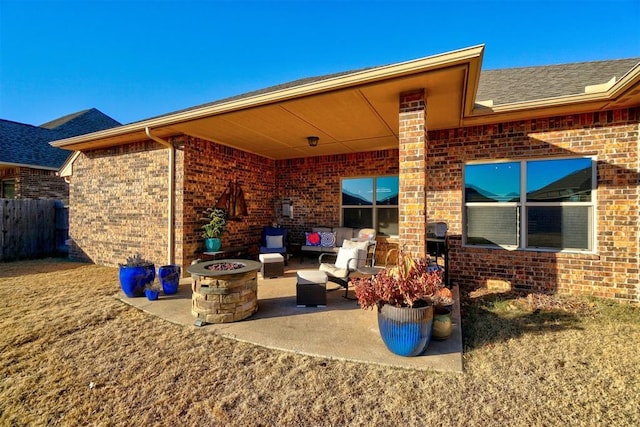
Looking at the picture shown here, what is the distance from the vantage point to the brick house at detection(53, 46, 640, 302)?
3.77 meters

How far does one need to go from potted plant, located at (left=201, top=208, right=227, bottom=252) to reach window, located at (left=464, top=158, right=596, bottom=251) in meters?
5.05

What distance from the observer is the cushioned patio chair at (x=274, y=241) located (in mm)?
7191

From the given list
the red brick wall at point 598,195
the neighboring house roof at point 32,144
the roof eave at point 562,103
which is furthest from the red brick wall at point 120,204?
the roof eave at point 562,103

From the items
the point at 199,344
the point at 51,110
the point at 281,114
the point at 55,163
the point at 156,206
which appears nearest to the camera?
the point at 199,344

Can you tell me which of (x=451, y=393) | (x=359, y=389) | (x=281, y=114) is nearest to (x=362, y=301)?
(x=359, y=389)

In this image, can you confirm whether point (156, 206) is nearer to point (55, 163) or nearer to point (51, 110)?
point (55, 163)

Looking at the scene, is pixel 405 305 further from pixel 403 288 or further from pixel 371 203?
pixel 371 203

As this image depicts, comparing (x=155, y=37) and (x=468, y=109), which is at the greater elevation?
(x=155, y=37)

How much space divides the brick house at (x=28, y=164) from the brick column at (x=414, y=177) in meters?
13.5

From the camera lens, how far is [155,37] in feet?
26.5

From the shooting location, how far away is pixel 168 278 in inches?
186

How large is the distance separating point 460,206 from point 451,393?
3896 mm

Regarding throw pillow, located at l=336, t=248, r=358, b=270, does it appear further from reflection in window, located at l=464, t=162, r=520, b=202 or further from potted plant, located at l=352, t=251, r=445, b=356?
reflection in window, located at l=464, t=162, r=520, b=202

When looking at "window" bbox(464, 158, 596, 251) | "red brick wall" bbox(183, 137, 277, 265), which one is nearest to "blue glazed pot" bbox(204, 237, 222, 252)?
"red brick wall" bbox(183, 137, 277, 265)
